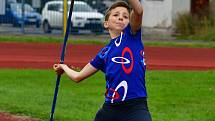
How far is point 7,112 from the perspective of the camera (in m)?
10.5

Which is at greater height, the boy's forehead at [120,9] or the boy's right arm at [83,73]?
the boy's forehead at [120,9]

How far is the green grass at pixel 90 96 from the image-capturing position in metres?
10.5

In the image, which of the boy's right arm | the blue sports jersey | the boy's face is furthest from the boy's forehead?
the boy's right arm

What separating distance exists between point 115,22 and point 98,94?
22.5 feet

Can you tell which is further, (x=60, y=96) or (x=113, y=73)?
(x=60, y=96)

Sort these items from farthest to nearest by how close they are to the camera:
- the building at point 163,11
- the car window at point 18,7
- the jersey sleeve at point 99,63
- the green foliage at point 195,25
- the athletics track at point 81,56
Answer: the building at point 163,11, the green foliage at point 195,25, the car window at point 18,7, the athletics track at point 81,56, the jersey sleeve at point 99,63

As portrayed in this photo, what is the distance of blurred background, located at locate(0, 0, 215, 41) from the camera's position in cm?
3141

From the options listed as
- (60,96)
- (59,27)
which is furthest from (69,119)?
(59,27)

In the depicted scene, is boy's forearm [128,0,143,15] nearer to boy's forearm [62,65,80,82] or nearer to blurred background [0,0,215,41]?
boy's forearm [62,65,80,82]

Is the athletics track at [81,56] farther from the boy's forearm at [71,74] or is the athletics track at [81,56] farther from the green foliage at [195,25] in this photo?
the boy's forearm at [71,74]

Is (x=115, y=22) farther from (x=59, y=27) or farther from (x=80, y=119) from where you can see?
(x=59, y=27)

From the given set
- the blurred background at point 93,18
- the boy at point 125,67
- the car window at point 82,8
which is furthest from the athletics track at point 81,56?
the boy at point 125,67

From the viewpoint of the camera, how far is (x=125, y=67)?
18.4ft

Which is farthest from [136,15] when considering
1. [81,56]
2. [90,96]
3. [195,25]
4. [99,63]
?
[195,25]
